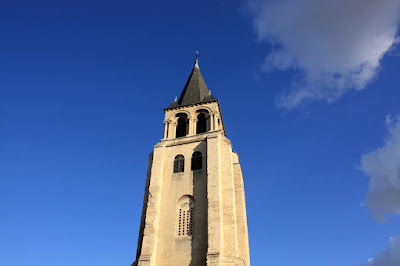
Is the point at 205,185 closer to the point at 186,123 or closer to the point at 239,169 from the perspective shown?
the point at 239,169

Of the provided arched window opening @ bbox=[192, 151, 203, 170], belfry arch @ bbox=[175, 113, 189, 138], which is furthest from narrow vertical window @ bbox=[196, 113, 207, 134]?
arched window opening @ bbox=[192, 151, 203, 170]

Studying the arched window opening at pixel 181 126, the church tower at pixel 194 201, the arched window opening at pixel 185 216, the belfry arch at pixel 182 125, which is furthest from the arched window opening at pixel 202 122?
the arched window opening at pixel 185 216

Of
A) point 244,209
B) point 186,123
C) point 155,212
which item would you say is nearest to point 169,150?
point 186,123

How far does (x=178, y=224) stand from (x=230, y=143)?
7715 millimetres

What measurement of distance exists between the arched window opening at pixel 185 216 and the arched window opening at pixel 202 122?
752cm

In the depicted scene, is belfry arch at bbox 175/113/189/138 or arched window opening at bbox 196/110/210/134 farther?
belfry arch at bbox 175/113/189/138

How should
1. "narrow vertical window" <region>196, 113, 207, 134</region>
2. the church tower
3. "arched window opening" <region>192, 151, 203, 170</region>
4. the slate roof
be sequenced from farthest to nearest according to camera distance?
the slate roof → "narrow vertical window" <region>196, 113, 207, 134</region> → "arched window opening" <region>192, 151, 203, 170</region> → the church tower

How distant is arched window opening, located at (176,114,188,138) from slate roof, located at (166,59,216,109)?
125 cm

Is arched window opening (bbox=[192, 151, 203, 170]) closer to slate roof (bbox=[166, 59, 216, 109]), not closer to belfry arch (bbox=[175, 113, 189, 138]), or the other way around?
belfry arch (bbox=[175, 113, 189, 138])

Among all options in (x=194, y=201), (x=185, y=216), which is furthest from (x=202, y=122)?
(x=185, y=216)

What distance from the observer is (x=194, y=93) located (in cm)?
3166

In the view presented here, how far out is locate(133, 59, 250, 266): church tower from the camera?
1944 centimetres

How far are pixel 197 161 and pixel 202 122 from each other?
213 inches

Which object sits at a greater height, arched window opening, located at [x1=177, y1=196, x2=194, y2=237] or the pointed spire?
the pointed spire
